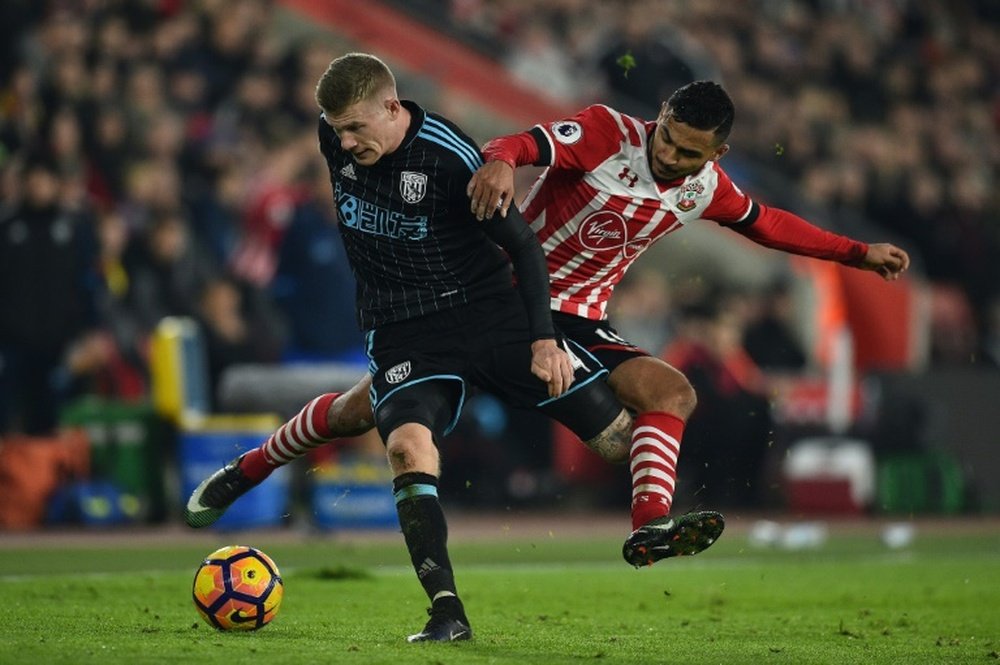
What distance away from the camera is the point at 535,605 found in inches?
348

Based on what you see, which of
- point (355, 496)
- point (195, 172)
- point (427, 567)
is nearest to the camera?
point (427, 567)

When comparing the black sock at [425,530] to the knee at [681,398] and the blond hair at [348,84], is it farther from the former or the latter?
the blond hair at [348,84]

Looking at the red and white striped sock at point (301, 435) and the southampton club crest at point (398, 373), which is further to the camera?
the red and white striped sock at point (301, 435)

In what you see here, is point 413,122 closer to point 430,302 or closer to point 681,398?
point 430,302

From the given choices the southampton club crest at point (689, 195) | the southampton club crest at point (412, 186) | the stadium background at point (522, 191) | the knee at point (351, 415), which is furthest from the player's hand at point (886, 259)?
the stadium background at point (522, 191)

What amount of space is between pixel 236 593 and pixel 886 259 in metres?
3.22

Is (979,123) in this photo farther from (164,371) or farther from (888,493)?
(164,371)

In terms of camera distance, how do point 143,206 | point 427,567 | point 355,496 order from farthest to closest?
point 143,206 → point 355,496 → point 427,567

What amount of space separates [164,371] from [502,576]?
4053mm

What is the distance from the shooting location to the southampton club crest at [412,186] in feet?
22.7

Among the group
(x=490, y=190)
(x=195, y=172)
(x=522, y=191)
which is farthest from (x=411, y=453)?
(x=522, y=191)

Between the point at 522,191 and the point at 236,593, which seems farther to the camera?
the point at 522,191

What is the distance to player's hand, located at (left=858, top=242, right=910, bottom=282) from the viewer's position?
7.90m

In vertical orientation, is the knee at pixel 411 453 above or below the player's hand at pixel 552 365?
below
